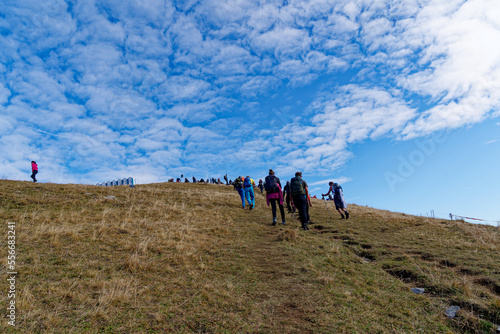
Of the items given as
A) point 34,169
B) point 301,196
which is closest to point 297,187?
point 301,196

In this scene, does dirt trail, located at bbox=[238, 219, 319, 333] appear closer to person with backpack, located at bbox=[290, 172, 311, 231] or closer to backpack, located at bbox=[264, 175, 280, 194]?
person with backpack, located at bbox=[290, 172, 311, 231]

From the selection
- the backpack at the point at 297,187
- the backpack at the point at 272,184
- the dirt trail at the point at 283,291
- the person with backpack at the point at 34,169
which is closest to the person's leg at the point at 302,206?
the backpack at the point at 297,187

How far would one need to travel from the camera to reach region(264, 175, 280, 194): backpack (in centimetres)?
1262

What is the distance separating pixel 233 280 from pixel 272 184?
7.00m

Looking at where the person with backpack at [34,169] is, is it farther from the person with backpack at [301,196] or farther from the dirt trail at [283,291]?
the dirt trail at [283,291]

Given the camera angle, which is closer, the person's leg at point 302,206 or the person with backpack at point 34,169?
the person's leg at point 302,206

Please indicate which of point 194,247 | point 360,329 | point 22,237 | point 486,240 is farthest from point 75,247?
point 486,240

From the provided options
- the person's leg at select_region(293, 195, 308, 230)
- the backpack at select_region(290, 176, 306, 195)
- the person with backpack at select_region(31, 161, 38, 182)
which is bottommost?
the person's leg at select_region(293, 195, 308, 230)

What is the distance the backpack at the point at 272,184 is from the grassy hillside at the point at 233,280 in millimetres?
2523

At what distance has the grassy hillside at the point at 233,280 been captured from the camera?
13.6 ft

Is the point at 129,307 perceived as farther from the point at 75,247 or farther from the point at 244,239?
the point at 244,239

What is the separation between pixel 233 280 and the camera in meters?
6.05

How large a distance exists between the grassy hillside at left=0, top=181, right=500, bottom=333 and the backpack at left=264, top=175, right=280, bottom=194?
252 cm

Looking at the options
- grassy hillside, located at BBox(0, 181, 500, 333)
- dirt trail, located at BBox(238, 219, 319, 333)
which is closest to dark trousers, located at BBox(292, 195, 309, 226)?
grassy hillside, located at BBox(0, 181, 500, 333)
